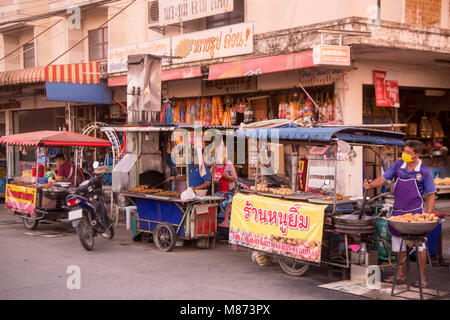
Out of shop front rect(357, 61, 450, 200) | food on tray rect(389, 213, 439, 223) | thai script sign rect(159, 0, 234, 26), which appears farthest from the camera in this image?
thai script sign rect(159, 0, 234, 26)

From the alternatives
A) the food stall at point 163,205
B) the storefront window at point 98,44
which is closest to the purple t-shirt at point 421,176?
the food stall at point 163,205

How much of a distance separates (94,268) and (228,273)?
206 centimetres

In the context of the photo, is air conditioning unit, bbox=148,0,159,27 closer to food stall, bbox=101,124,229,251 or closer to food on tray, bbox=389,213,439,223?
food stall, bbox=101,124,229,251

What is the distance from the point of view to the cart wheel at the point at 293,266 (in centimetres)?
758

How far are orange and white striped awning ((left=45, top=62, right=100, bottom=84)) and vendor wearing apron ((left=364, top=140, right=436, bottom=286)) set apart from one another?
12.8 m

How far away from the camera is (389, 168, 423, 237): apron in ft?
23.3

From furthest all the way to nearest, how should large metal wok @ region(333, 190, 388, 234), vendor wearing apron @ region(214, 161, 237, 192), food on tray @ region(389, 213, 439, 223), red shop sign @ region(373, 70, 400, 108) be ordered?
red shop sign @ region(373, 70, 400, 108), vendor wearing apron @ region(214, 161, 237, 192), large metal wok @ region(333, 190, 388, 234), food on tray @ region(389, 213, 439, 223)

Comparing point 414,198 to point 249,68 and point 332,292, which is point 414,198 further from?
point 249,68

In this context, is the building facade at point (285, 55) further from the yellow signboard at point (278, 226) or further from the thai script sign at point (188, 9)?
the yellow signboard at point (278, 226)

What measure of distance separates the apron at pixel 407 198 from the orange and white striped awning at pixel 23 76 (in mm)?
13329

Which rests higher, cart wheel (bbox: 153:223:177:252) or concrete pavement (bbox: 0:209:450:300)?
cart wheel (bbox: 153:223:177:252)

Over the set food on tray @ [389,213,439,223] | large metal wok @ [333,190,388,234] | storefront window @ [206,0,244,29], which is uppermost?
storefront window @ [206,0,244,29]

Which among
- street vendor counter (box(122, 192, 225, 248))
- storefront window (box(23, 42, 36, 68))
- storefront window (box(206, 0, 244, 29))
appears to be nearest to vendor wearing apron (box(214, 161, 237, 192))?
street vendor counter (box(122, 192, 225, 248))
